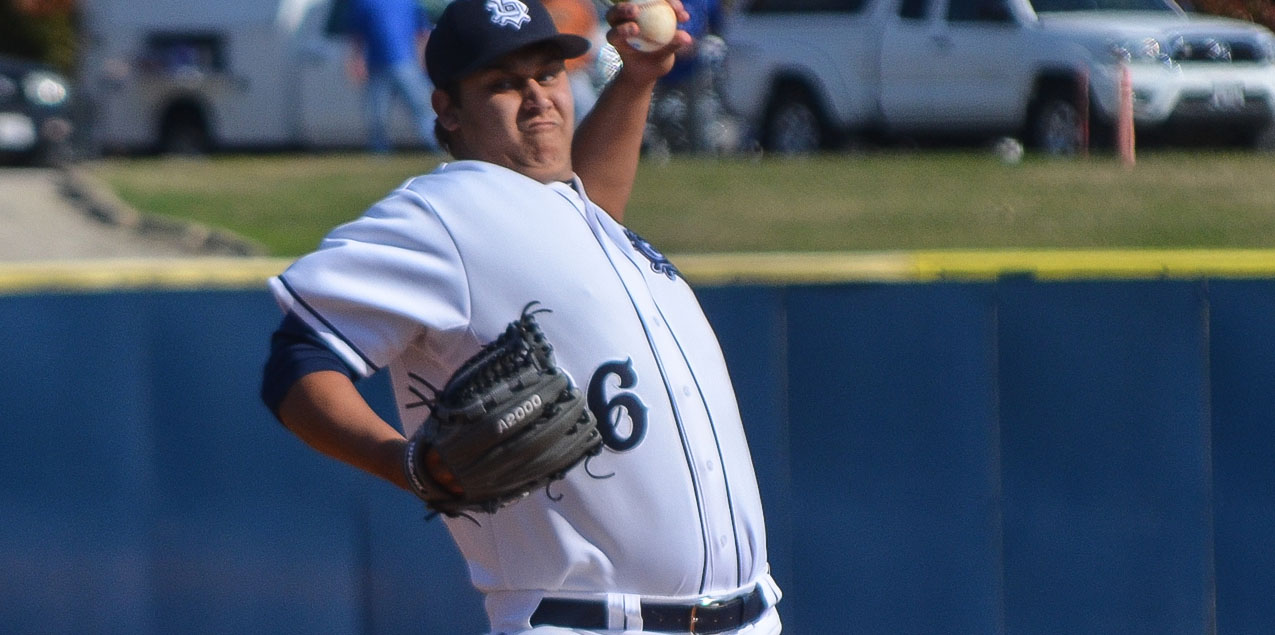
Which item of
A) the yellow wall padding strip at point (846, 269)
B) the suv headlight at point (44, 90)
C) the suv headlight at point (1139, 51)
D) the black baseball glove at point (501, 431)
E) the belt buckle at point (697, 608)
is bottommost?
the suv headlight at point (44, 90)

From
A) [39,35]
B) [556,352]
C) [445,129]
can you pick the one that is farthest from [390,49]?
[39,35]

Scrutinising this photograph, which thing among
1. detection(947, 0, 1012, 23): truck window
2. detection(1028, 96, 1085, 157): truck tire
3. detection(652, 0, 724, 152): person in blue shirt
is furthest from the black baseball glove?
detection(947, 0, 1012, 23): truck window

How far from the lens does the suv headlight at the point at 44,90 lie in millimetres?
13727

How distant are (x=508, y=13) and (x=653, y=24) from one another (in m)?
0.35

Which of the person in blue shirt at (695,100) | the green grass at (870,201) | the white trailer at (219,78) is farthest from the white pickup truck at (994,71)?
the white trailer at (219,78)

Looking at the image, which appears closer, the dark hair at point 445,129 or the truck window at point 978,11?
the dark hair at point 445,129

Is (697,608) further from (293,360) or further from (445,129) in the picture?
(445,129)

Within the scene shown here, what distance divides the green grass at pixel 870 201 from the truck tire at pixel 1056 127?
1.12 ft

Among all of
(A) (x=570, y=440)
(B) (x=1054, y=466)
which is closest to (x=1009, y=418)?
(B) (x=1054, y=466)

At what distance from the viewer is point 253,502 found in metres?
4.43

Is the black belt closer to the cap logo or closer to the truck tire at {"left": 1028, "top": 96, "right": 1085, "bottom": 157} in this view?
the cap logo

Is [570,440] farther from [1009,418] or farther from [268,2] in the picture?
[268,2]

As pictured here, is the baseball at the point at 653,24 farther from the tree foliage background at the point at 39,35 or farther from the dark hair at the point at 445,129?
the tree foliage background at the point at 39,35

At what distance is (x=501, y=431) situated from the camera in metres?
2.17
